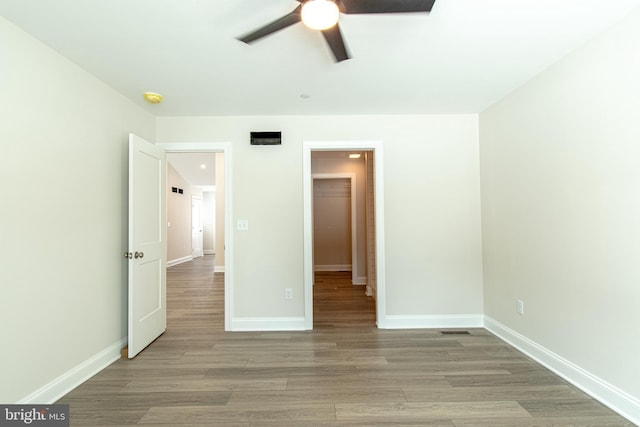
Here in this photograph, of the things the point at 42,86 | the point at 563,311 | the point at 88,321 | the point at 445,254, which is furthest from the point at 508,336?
the point at 42,86

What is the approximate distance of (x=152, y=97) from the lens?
275 cm

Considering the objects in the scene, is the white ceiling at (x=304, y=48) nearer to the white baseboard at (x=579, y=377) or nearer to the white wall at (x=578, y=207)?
the white wall at (x=578, y=207)

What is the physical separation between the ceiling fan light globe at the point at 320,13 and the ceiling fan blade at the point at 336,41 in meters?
0.10

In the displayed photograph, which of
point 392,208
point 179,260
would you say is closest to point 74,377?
point 392,208

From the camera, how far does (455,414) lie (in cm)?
181

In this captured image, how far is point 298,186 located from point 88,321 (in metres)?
2.23

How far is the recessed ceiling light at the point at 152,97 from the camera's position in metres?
2.71

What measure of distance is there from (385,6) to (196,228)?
9.87 meters

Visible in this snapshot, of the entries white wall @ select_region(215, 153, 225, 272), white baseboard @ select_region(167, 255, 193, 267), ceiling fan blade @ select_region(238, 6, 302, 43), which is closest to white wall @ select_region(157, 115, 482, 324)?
ceiling fan blade @ select_region(238, 6, 302, 43)

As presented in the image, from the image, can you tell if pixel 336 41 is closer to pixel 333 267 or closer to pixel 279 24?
pixel 279 24

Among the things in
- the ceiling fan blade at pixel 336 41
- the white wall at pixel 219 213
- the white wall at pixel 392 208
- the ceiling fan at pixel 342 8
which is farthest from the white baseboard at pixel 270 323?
the white wall at pixel 219 213

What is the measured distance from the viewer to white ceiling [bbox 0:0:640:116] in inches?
65.9

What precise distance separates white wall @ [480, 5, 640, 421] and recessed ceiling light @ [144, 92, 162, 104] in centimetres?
340

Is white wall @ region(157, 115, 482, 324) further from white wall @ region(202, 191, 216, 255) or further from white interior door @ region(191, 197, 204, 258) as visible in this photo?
white wall @ region(202, 191, 216, 255)
